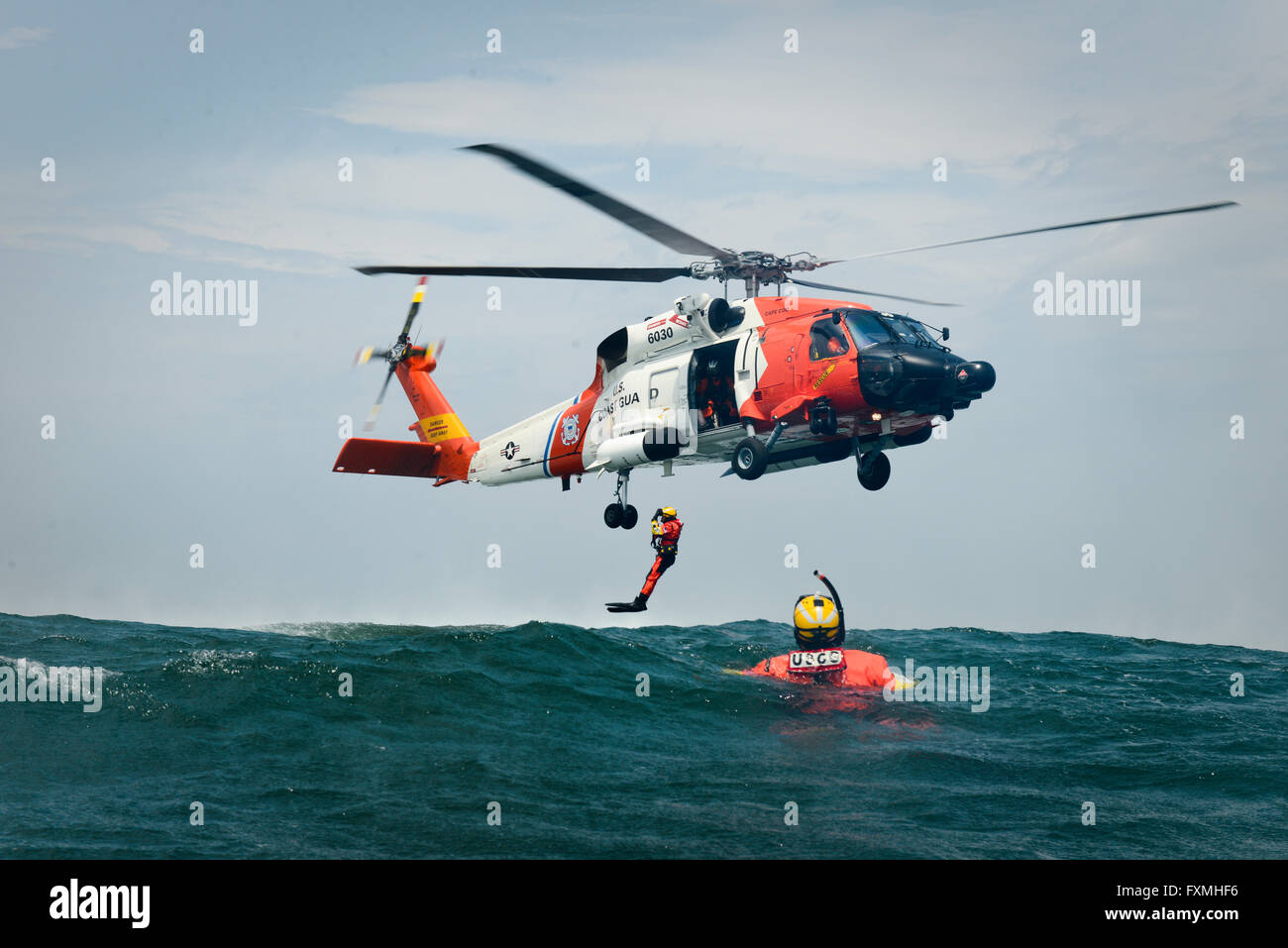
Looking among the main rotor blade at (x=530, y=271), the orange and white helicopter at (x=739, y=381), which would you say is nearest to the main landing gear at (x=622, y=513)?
the orange and white helicopter at (x=739, y=381)

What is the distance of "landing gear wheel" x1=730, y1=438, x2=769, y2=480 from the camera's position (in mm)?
15375

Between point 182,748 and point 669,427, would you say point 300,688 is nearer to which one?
point 182,748

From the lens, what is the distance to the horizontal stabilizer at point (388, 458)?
1973 cm

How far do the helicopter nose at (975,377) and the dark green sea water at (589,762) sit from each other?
493 cm

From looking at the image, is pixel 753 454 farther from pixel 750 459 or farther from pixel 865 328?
pixel 865 328

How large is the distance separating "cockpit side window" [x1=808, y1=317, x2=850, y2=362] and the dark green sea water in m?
→ 5.31

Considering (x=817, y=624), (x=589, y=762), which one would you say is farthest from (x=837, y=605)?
(x=589, y=762)

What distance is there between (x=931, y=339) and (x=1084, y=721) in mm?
6767

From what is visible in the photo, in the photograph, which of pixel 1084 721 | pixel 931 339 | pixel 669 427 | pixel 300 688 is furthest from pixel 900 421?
pixel 300 688

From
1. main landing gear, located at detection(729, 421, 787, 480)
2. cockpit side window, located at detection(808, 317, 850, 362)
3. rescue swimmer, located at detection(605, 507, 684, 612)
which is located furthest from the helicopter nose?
rescue swimmer, located at detection(605, 507, 684, 612)

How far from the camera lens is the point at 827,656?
16.7 m

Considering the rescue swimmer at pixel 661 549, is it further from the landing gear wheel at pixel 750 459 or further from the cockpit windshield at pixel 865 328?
the cockpit windshield at pixel 865 328

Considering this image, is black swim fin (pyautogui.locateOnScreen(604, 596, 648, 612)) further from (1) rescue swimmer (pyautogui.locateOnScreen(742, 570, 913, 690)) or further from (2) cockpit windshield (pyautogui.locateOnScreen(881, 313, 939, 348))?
(2) cockpit windshield (pyautogui.locateOnScreen(881, 313, 939, 348))

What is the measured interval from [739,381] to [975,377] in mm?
3451
